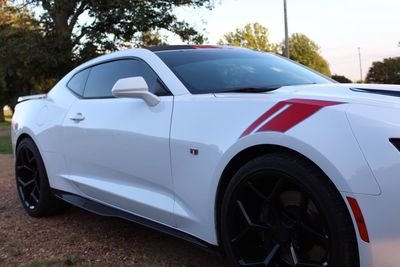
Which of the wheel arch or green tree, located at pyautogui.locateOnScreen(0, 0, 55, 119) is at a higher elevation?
green tree, located at pyautogui.locateOnScreen(0, 0, 55, 119)

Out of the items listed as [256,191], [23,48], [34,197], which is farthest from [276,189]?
[23,48]

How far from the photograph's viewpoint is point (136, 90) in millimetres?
3289

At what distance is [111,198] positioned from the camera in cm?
376

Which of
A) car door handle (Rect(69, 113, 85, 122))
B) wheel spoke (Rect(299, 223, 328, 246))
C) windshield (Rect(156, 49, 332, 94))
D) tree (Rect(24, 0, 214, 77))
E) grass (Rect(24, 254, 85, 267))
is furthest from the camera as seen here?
tree (Rect(24, 0, 214, 77))

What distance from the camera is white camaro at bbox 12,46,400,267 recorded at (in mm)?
2193

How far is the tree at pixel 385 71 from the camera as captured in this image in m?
50.5

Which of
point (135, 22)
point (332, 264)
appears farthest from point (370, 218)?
point (135, 22)

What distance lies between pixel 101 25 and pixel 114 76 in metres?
14.4

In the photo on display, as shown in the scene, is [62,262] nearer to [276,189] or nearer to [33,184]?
[33,184]

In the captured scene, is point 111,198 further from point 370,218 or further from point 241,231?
point 370,218

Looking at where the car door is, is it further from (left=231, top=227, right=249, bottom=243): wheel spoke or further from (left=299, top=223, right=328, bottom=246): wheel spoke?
(left=299, top=223, right=328, bottom=246): wheel spoke

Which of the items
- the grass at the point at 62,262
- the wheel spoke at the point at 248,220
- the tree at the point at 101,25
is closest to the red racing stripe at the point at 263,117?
the wheel spoke at the point at 248,220

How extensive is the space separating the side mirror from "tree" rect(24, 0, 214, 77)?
1365 centimetres

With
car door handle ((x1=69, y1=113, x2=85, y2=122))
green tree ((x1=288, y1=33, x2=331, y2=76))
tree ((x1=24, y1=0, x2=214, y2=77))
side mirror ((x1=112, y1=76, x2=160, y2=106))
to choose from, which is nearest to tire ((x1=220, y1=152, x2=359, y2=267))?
side mirror ((x1=112, y1=76, x2=160, y2=106))
